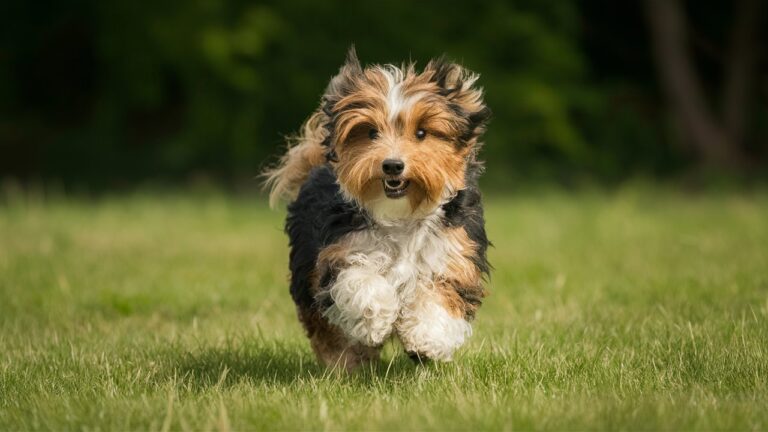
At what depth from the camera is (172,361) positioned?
514 cm

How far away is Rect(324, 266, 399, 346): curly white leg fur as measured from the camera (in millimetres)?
4477

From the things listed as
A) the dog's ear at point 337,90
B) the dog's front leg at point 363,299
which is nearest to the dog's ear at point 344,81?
the dog's ear at point 337,90

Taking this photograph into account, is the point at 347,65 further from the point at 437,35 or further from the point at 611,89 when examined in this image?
the point at 611,89

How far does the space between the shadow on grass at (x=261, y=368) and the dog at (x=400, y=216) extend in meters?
0.15

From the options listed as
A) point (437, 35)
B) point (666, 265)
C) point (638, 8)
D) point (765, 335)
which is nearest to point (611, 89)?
point (638, 8)

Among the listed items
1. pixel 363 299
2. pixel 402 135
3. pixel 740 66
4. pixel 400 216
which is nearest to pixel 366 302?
pixel 363 299

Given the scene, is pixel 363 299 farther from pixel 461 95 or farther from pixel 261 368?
pixel 461 95

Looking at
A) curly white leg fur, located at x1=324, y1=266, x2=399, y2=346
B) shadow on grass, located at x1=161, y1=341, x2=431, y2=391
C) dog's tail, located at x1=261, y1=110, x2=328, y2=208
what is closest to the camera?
curly white leg fur, located at x1=324, y1=266, x2=399, y2=346

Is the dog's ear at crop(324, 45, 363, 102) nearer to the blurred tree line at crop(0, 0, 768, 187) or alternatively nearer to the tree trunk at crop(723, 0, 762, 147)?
the blurred tree line at crop(0, 0, 768, 187)

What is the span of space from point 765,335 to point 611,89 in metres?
16.8

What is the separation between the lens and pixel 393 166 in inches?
177

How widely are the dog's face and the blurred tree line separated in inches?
485

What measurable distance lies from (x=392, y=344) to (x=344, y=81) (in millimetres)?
1339

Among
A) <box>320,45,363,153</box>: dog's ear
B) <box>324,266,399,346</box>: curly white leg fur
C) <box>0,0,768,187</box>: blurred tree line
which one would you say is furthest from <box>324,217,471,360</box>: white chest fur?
<box>0,0,768,187</box>: blurred tree line
